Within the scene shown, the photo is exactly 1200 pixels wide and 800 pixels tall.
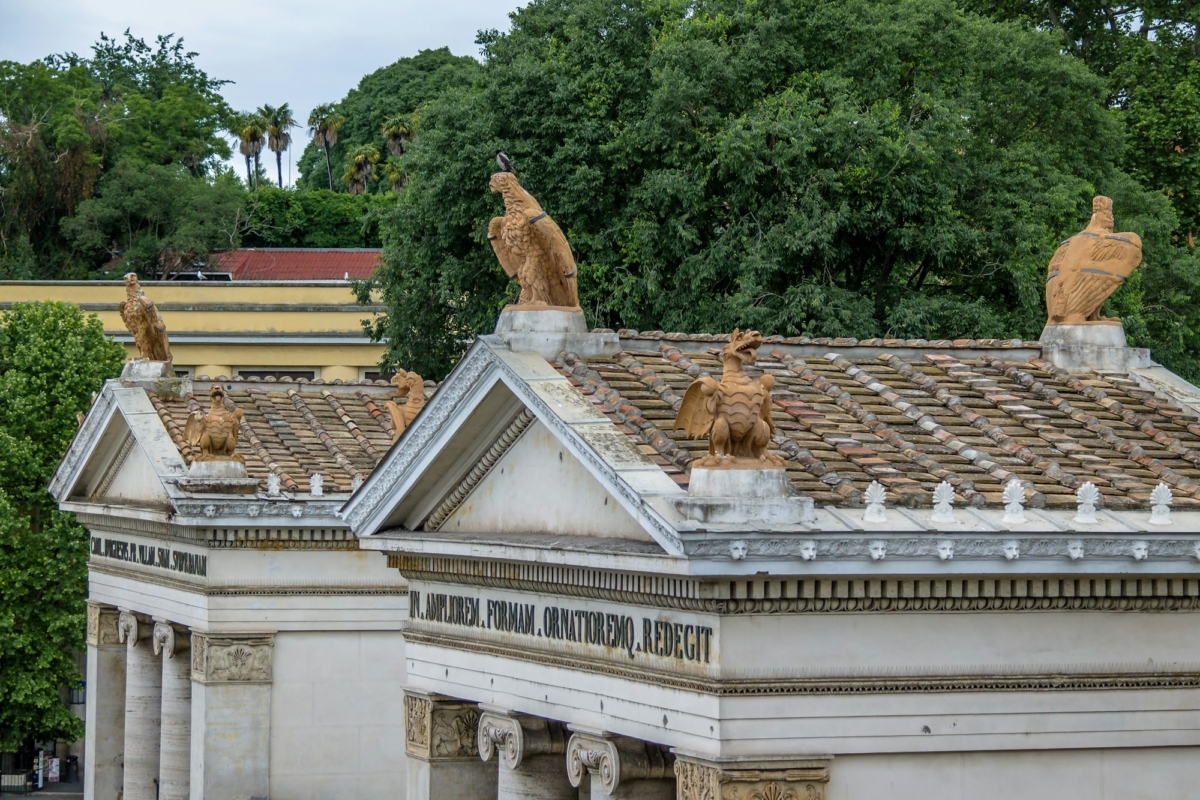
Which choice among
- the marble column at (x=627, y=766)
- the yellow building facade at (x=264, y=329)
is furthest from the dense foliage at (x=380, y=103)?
the marble column at (x=627, y=766)

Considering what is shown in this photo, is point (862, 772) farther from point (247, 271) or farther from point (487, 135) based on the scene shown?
point (247, 271)

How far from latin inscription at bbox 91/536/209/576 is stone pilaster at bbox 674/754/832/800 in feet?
39.2

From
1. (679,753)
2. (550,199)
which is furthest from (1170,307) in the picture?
(679,753)

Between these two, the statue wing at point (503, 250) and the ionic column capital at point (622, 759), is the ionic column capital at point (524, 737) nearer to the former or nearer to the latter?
the ionic column capital at point (622, 759)

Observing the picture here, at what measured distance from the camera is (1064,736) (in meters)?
13.3

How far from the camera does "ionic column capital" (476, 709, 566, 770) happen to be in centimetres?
1560

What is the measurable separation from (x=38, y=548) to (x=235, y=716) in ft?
62.5

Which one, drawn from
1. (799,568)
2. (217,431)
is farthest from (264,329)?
(799,568)

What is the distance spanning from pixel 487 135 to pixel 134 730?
14066 mm

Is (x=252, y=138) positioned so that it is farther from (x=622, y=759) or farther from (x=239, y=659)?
(x=622, y=759)

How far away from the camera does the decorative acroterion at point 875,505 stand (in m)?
12.4

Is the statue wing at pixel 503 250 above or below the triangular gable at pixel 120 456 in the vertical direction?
above

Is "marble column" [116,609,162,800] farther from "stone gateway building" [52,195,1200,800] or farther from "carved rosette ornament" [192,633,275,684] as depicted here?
"stone gateway building" [52,195,1200,800]

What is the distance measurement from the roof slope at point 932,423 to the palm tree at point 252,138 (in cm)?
8802
